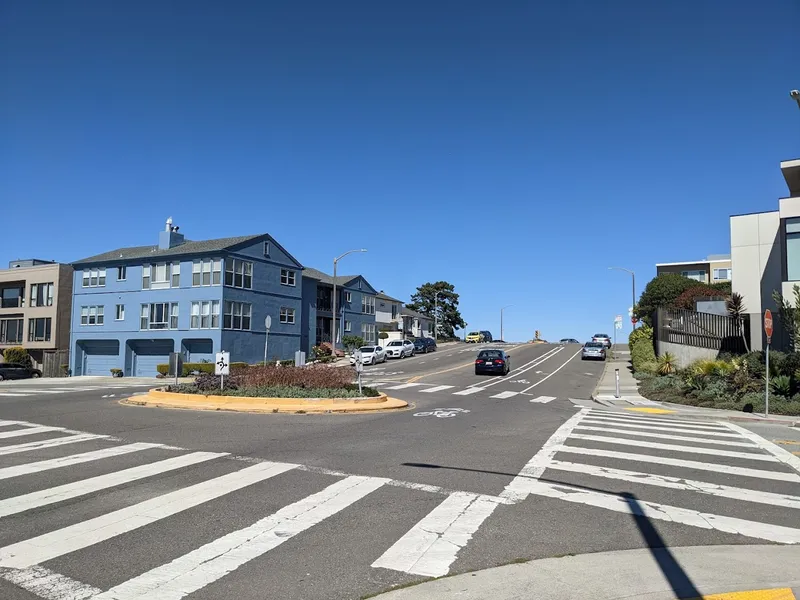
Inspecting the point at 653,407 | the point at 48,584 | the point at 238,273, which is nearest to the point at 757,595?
the point at 48,584

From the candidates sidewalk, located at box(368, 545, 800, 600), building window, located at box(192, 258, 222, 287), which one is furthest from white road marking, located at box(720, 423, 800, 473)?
building window, located at box(192, 258, 222, 287)

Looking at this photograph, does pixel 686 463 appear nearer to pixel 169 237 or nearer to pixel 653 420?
pixel 653 420

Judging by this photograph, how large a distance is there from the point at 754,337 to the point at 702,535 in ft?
83.2

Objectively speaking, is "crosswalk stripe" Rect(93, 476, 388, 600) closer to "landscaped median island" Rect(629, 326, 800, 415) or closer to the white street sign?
the white street sign

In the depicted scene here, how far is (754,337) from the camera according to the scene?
28.1m

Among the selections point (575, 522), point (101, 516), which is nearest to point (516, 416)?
point (575, 522)

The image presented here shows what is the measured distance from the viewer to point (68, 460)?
31.6ft

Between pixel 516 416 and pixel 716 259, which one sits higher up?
pixel 716 259

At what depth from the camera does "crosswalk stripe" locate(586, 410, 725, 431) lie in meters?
16.0

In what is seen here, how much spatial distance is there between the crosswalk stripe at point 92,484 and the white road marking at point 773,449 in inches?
372

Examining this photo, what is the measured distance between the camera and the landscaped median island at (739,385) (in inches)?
749

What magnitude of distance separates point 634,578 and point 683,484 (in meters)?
4.03

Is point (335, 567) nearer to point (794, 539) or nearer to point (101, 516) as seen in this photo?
point (101, 516)

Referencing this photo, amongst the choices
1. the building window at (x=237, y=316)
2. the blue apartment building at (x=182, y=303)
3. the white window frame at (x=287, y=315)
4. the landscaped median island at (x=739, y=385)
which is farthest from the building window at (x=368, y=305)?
the landscaped median island at (x=739, y=385)
